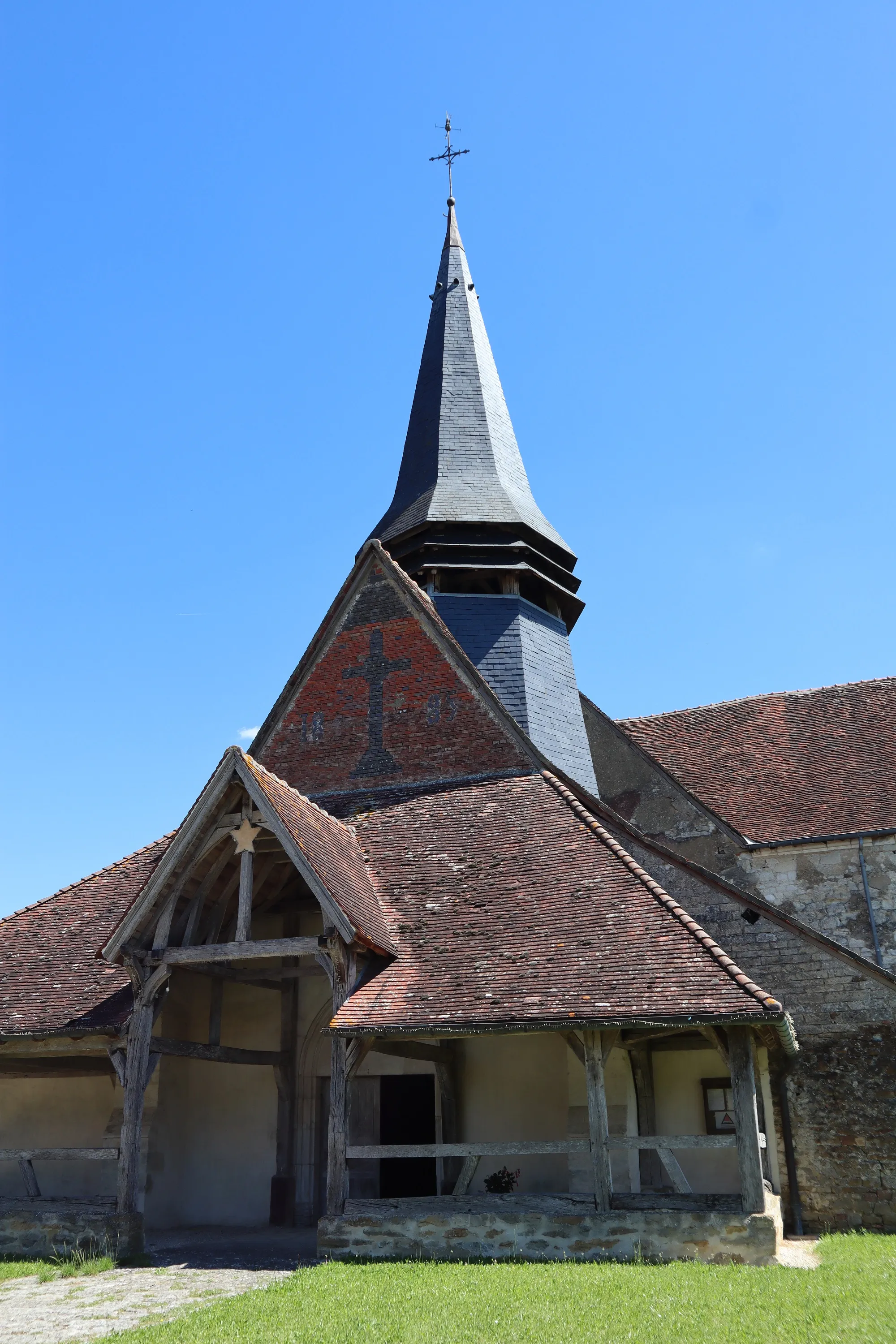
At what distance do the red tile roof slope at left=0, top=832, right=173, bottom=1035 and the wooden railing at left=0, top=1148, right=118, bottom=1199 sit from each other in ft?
4.09

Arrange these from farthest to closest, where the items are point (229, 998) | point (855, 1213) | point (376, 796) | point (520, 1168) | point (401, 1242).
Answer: point (376, 796) → point (229, 998) → point (855, 1213) → point (520, 1168) → point (401, 1242)

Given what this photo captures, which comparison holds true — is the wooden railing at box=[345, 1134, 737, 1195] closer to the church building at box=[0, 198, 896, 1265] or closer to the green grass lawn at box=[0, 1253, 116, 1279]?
the church building at box=[0, 198, 896, 1265]

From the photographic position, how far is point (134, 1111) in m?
10.7

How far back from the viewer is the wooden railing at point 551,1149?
30.4 ft

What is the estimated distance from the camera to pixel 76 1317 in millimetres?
7422

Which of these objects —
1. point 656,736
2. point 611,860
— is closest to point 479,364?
point 656,736

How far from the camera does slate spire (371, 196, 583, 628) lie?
661 inches

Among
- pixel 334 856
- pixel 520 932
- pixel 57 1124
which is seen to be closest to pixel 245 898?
pixel 334 856

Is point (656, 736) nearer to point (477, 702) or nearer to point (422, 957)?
point (477, 702)

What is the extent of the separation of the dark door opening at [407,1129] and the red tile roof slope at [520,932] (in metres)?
2.98

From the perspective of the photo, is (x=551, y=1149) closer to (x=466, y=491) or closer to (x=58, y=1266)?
(x=58, y=1266)

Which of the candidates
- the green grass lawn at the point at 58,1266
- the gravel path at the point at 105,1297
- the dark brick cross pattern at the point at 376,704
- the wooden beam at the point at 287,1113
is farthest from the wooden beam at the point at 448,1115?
the dark brick cross pattern at the point at 376,704

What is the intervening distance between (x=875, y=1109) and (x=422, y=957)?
631cm

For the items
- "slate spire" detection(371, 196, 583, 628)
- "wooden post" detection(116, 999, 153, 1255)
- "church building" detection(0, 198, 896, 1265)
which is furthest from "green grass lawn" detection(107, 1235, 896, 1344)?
"slate spire" detection(371, 196, 583, 628)
